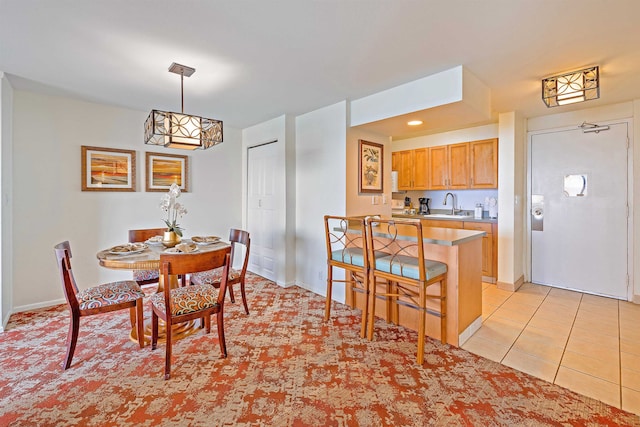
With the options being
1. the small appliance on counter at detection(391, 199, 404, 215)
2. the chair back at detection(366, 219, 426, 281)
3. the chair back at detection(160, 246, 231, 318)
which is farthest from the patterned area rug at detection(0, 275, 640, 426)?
the small appliance on counter at detection(391, 199, 404, 215)

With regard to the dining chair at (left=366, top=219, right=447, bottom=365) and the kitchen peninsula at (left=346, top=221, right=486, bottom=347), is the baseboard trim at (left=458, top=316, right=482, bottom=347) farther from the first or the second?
the dining chair at (left=366, top=219, right=447, bottom=365)

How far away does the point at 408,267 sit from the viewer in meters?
2.34

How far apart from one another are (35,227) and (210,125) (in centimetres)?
239

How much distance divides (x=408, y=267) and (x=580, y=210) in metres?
3.06

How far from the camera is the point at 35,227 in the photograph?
3.26 meters

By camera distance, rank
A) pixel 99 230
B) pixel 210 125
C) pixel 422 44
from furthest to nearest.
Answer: pixel 99 230, pixel 210 125, pixel 422 44

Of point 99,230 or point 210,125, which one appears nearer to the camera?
point 210,125

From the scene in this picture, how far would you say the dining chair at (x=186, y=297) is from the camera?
6.59 feet

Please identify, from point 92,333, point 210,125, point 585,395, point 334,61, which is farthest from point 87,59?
point 585,395

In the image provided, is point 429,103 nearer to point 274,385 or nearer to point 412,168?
point 274,385

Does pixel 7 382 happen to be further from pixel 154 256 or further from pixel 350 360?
pixel 350 360

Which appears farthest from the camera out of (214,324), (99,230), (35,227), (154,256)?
(99,230)

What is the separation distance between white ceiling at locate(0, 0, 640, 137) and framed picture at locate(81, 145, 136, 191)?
0.71 m

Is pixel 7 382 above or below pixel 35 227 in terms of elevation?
below
